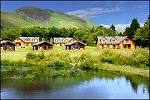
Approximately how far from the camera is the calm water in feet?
145

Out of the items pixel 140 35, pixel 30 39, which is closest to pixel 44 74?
pixel 140 35

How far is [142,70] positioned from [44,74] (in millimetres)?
16711

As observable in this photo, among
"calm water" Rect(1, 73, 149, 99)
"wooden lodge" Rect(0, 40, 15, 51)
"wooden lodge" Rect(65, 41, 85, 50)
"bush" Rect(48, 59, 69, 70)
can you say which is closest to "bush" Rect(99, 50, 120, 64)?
"bush" Rect(48, 59, 69, 70)

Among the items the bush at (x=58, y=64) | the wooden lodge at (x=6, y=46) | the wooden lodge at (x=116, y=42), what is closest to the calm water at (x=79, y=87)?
the bush at (x=58, y=64)

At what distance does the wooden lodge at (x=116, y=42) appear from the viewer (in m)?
118

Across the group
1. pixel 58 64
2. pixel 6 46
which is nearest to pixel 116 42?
pixel 6 46

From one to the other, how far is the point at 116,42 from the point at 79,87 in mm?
69844

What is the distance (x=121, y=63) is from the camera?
70.8 m

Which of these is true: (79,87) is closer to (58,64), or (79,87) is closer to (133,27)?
(58,64)

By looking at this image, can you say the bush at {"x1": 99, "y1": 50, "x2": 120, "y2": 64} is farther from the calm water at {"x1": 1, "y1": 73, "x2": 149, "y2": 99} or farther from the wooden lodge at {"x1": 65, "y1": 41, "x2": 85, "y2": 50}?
the wooden lodge at {"x1": 65, "y1": 41, "x2": 85, "y2": 50}

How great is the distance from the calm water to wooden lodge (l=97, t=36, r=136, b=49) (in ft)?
190

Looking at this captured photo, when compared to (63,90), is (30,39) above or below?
above

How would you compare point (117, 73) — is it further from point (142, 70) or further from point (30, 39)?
point (30, 39)

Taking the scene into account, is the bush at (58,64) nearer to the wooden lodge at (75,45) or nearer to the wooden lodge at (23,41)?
the wooden lodge at (75,45)
